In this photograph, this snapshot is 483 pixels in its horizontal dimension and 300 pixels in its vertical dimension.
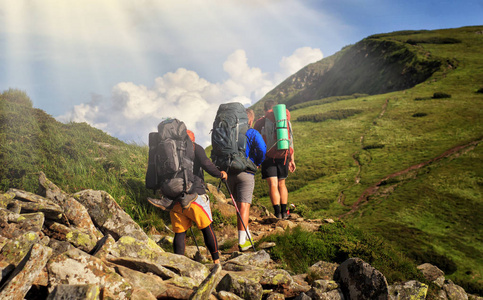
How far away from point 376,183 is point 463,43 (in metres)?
71.8

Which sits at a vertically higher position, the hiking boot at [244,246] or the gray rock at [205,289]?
the gray rock at [205,289]

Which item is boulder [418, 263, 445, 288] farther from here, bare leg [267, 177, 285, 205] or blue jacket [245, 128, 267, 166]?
blue jacket [245, 128, 267, 166]

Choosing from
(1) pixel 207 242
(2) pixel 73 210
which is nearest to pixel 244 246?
(1) pixel 207 242

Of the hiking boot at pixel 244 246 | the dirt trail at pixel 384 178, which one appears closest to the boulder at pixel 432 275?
the hiking boot at pixel 244 246

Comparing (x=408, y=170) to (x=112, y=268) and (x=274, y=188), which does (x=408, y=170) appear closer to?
(x=274, y=188)

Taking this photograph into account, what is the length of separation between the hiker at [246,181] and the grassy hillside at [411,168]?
5116 millimetres

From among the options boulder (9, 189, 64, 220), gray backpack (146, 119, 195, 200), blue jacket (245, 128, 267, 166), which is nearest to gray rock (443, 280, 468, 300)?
blue jacket (245, 128, 267, 166)

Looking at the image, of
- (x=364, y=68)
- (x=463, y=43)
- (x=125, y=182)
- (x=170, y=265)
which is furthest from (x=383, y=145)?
(x=364, y=68)

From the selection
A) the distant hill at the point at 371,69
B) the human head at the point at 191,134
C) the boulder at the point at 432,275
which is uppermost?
the distant hill at the point at 371,69

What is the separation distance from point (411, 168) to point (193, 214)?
91.2ft

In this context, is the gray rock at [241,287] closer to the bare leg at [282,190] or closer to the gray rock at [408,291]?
the gray rock at [408,291]

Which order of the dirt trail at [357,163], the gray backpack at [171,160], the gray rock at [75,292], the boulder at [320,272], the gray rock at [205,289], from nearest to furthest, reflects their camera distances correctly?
the gray rock at [75,292], the gray rock at [205,289], the gray backpack at [171,160], the boulder at [320,272], the dirt trail at [357,163]

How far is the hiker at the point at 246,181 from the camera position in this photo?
261 inches

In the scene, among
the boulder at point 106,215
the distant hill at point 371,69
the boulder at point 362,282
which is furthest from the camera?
the distant hill at point 371,69
